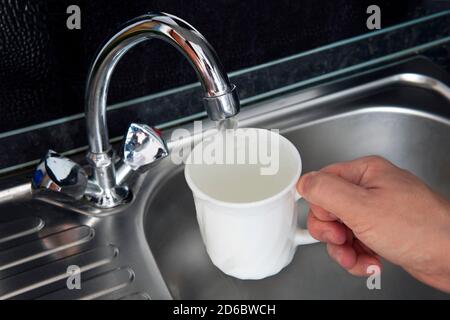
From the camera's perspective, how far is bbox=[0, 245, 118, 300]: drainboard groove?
57cm

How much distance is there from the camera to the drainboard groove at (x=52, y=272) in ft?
1.86

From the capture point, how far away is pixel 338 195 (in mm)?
535

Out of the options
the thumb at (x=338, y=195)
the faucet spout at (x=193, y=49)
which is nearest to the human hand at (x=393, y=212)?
the thumb at (x=338, y=195)

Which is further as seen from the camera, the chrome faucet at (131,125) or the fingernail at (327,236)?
the fingernail at (327,236)

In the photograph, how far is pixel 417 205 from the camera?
21.4 inches

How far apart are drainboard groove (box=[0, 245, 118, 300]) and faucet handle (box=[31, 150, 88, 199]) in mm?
74

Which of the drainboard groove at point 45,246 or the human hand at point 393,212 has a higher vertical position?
the human hand at point 393,212

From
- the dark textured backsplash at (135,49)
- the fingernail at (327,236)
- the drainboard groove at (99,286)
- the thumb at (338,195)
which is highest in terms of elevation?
the dark textured backsplash at (135,49)

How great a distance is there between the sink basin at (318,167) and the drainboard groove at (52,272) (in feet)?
0.20

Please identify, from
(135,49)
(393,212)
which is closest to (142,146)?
(135,49)

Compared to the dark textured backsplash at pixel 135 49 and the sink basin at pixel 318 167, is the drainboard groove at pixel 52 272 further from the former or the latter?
the dark textured backsplash at pixel 135 49

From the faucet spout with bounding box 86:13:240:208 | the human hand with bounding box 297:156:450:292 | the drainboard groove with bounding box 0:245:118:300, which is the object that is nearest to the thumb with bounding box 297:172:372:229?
the human hand with bounding box 297:156:450:292

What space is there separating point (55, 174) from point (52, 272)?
103mm

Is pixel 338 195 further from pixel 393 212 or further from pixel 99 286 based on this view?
pixel 99 286
